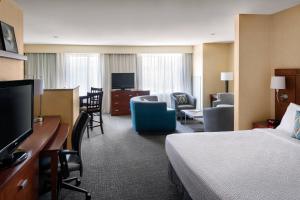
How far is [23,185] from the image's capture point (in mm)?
1870

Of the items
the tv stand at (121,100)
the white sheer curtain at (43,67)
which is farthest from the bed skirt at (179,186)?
the white sheer curtain at (43,67)

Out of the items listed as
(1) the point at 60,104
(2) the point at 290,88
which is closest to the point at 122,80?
(1) the point at 60,104

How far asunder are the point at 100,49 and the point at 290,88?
6.25m

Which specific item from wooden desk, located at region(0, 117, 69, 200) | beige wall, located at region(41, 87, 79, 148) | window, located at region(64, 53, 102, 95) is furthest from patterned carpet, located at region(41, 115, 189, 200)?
window, located at region(64, 53, 102, 95)

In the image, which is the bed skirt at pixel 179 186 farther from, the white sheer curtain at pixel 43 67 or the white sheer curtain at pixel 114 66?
the white sheer curtain at pixel 43 67

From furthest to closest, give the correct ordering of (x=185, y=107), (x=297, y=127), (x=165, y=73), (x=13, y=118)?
(x=165, y=73) < (x=185, y=107) < (x=297, y=127) < (x=13, y=118)

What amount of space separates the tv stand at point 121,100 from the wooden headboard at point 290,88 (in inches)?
192

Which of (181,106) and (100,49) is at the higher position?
(100,49)

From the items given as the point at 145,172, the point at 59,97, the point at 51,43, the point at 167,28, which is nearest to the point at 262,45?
the point at 167,28

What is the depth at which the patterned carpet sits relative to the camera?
2.85m

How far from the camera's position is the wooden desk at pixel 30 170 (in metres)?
1.62

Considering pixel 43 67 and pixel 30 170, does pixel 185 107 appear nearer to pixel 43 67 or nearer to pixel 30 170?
pixel 43 67

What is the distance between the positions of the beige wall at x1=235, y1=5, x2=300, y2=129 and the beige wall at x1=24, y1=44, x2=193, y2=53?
4.65 m

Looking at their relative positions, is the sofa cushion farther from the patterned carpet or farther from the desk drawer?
the desk drawer
